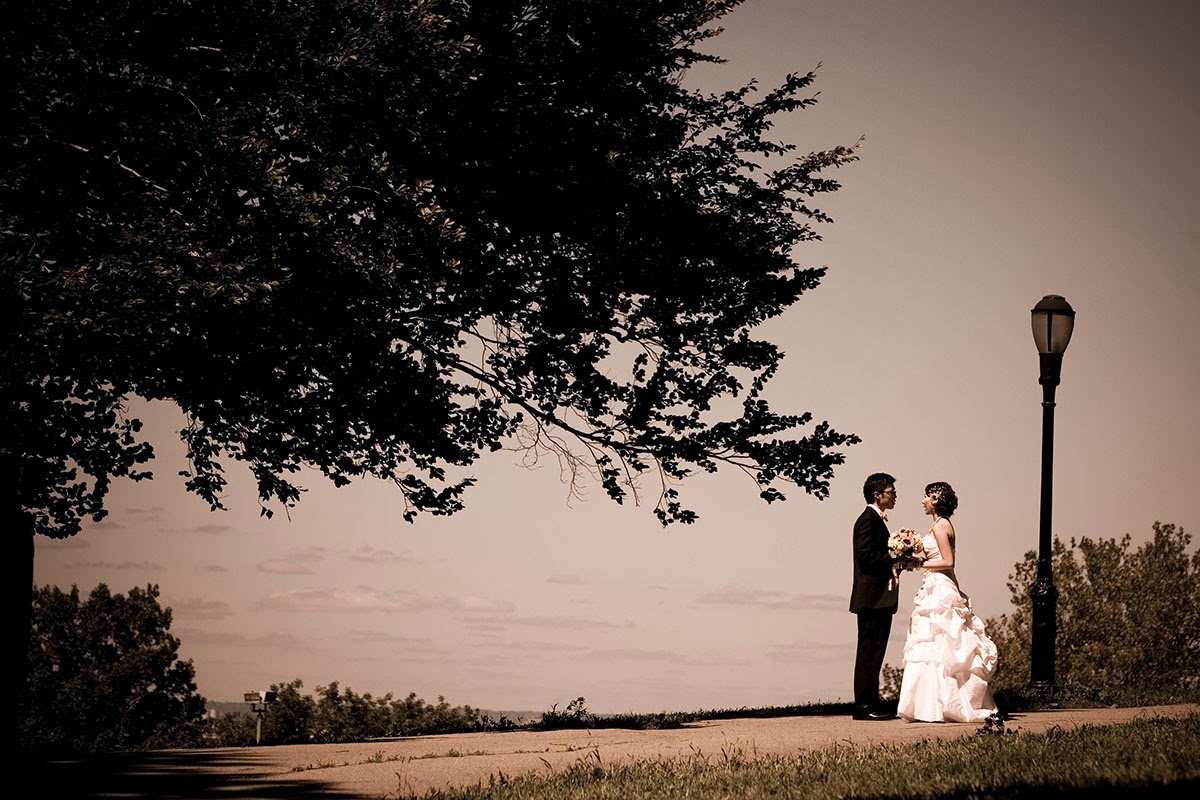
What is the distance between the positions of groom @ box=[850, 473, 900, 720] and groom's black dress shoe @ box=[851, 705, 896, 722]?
578mm

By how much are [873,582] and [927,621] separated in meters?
0.83

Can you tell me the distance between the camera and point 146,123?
1366 centimetres

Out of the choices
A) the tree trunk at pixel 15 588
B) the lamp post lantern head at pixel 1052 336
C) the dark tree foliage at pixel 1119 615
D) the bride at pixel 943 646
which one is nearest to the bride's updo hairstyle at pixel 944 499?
the bride at pixel 943 646

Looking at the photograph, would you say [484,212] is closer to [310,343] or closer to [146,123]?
[310,343]

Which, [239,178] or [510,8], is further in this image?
[510,8]

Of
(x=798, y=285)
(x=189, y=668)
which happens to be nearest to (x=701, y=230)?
(x=798, y=285)

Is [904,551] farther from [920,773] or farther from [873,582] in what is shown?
[920,773]

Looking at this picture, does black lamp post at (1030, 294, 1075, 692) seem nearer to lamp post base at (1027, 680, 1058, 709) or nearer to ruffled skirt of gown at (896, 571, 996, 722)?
lamp post base at (1027, 680, 1058, 709)

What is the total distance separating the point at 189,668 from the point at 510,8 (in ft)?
195

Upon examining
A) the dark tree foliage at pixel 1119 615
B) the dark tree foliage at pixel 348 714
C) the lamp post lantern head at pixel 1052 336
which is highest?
the lamp post lantern head at pixel 1052 336

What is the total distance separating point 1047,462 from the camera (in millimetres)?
17000

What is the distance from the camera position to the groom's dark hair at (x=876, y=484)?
14.0 m

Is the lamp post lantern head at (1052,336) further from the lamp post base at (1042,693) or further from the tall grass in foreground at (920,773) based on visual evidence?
the tall grass in foreground at (920,773)

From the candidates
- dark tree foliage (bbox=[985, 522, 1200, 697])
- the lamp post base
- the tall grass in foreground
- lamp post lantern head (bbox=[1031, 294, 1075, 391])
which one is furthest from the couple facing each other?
dark tree foliage (bbox=[985, 522, 1200, 697])
